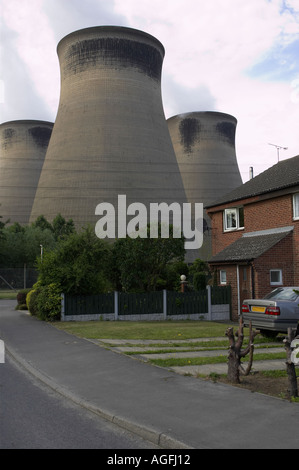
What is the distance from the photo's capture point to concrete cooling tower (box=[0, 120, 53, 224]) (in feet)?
219

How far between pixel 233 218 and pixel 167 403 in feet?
59.5

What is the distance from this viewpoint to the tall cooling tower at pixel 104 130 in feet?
152

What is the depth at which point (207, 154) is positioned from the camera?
239ft

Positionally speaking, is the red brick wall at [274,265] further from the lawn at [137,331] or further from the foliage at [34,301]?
the foliage at [34,301]

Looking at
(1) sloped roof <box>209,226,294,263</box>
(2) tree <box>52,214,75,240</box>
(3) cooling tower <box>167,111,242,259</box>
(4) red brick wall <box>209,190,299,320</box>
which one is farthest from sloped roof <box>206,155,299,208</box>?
(3) cooling tower <box>167,111,242,259</box>

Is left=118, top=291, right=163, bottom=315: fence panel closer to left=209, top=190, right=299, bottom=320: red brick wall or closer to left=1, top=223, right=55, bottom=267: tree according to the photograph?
left=209, top=190, right=299, bottom=320: red brick wall

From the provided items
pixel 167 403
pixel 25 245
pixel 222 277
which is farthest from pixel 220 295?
pixel 25 245

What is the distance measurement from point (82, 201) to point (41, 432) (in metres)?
42.4

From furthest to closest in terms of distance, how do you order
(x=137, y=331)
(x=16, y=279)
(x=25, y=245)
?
(x=25, y=245) < (x=16, y=279) < (x=137, y=331)

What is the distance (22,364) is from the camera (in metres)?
9.47

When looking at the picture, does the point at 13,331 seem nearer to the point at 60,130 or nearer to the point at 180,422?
the point at 180,422

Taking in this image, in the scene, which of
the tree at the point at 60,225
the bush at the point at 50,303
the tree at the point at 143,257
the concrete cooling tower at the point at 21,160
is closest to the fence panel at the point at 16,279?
the tree at the point at 60,225

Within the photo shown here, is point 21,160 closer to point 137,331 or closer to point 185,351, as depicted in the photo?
point 137,331

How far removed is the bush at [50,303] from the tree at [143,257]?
369cm
